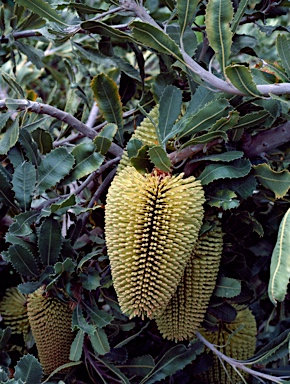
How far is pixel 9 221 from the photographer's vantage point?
78 centimetres

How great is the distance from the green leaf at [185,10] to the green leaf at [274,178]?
0.19 metres

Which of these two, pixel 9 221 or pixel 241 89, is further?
pixel 9 221

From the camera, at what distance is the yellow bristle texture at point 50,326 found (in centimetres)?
67

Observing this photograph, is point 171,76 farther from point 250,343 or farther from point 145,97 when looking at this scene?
point 250,343

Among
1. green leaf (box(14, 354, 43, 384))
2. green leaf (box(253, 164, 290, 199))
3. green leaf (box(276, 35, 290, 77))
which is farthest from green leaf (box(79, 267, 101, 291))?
green leaf (box(276, 35, 290, 77))

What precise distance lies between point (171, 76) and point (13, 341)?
465 millimetres

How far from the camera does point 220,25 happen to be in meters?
0.54

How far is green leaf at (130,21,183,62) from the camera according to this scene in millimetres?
540

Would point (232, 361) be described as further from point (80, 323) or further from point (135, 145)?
point (135, 145)

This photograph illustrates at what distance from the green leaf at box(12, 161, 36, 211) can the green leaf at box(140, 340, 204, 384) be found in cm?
28

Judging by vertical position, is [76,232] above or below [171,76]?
below

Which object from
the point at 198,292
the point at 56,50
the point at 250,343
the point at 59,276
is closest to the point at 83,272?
the point at 59,276

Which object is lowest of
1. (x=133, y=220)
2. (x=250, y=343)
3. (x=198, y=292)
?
(x=250, y=343)

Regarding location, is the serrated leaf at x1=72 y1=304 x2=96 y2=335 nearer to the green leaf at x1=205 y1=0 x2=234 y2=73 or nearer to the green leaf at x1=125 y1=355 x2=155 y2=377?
the green leaf at x1=125 y1=355 x2=155 y2=377
